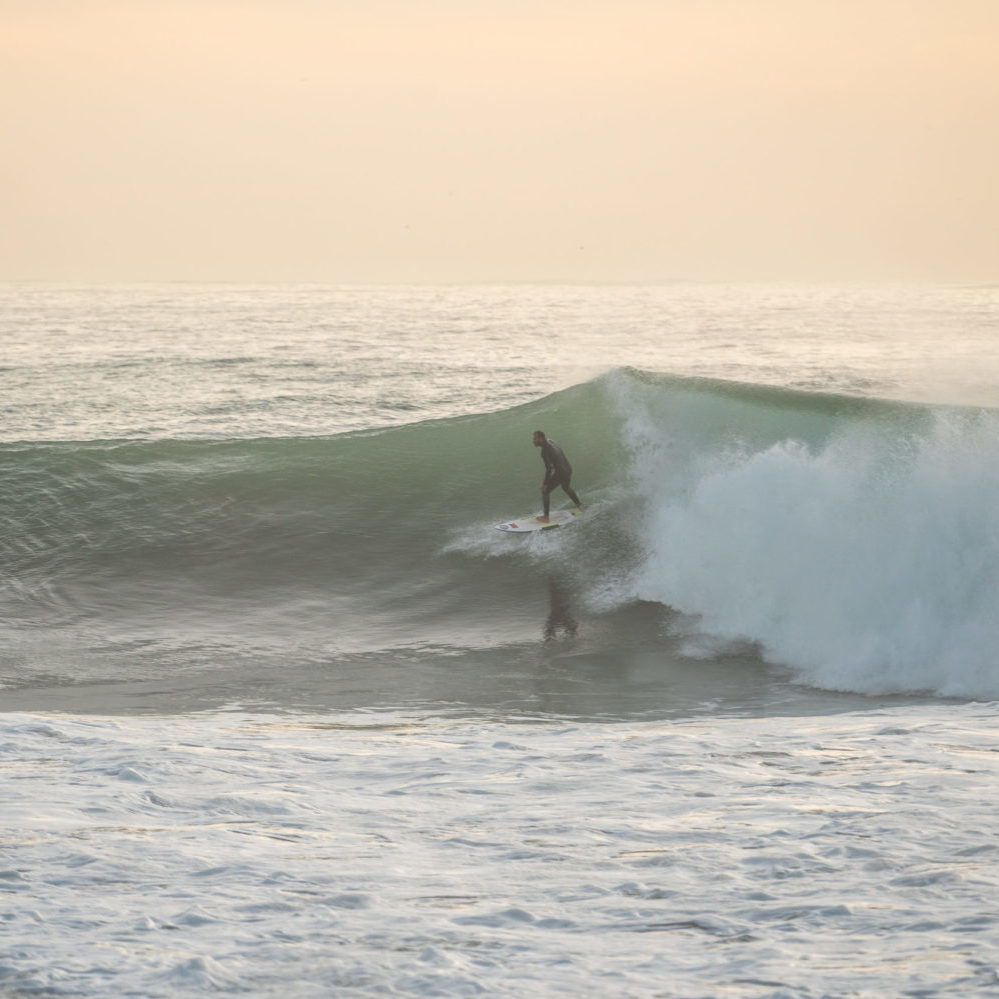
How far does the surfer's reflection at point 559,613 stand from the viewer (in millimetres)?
11203

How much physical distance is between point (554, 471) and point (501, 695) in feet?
17.4

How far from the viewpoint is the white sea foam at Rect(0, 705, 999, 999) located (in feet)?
13.1

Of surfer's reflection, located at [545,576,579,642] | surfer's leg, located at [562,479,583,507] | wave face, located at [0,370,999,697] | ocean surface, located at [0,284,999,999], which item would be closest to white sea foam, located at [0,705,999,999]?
ocean surface, located at [0,284,999,999]

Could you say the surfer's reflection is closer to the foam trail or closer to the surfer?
the foam trail

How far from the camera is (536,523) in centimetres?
1398

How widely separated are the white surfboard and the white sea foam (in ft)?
22.6

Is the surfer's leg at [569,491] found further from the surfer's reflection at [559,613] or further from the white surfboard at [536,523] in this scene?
the surfer's reflection at [559,613]

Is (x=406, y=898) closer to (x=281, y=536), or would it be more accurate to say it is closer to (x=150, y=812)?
(x=150, y=812)

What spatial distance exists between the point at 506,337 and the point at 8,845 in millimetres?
35122

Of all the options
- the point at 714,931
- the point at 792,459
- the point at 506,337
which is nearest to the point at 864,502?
the point at 792,459

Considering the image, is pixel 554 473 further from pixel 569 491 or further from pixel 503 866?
pixel 503 866

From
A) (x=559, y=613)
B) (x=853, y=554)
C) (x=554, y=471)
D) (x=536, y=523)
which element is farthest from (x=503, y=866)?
(x=554, y=471)

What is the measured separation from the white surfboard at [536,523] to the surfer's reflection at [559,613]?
123 cm

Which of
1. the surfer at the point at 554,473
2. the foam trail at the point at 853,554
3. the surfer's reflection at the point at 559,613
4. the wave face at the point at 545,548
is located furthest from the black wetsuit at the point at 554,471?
the surfer's reflection at the point at 559,613
